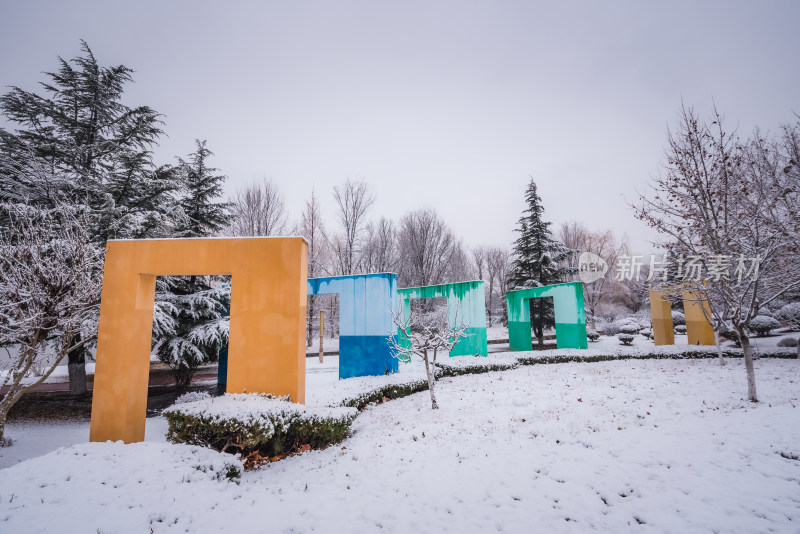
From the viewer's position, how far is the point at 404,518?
3.84 meters

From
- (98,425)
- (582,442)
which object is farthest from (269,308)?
(582,442)

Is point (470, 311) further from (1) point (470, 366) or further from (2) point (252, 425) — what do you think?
(2) point (252, 425)

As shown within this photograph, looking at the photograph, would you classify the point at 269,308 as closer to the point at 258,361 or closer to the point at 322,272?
the point at 258,361

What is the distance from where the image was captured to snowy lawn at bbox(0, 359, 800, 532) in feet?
11.5

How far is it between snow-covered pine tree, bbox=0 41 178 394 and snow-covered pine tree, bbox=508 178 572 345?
19.0 m

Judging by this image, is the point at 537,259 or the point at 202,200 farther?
the point at 537,259

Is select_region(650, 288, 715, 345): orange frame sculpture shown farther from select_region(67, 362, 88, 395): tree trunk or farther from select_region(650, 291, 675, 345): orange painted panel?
select_region(67, 362, 88, 395): tree trunk

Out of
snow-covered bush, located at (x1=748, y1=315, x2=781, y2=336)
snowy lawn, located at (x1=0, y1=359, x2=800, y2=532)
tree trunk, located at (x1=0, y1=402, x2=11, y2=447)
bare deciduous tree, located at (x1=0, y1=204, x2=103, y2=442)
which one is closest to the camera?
snowy lawn, located at (x1=0, y1=359, x2=800, y2=532)

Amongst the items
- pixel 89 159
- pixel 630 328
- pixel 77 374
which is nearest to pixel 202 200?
pixel 89 159

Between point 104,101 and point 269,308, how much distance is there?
→ 32.4 feet

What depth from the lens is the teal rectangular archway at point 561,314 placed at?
16094 millimetres

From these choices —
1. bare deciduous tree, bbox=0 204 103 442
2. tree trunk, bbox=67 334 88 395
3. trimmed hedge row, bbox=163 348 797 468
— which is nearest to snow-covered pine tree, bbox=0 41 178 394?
tree trunk, bbox=67 334 88 395

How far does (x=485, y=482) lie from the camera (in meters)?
4.47

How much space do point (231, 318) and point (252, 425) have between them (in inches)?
92.3
